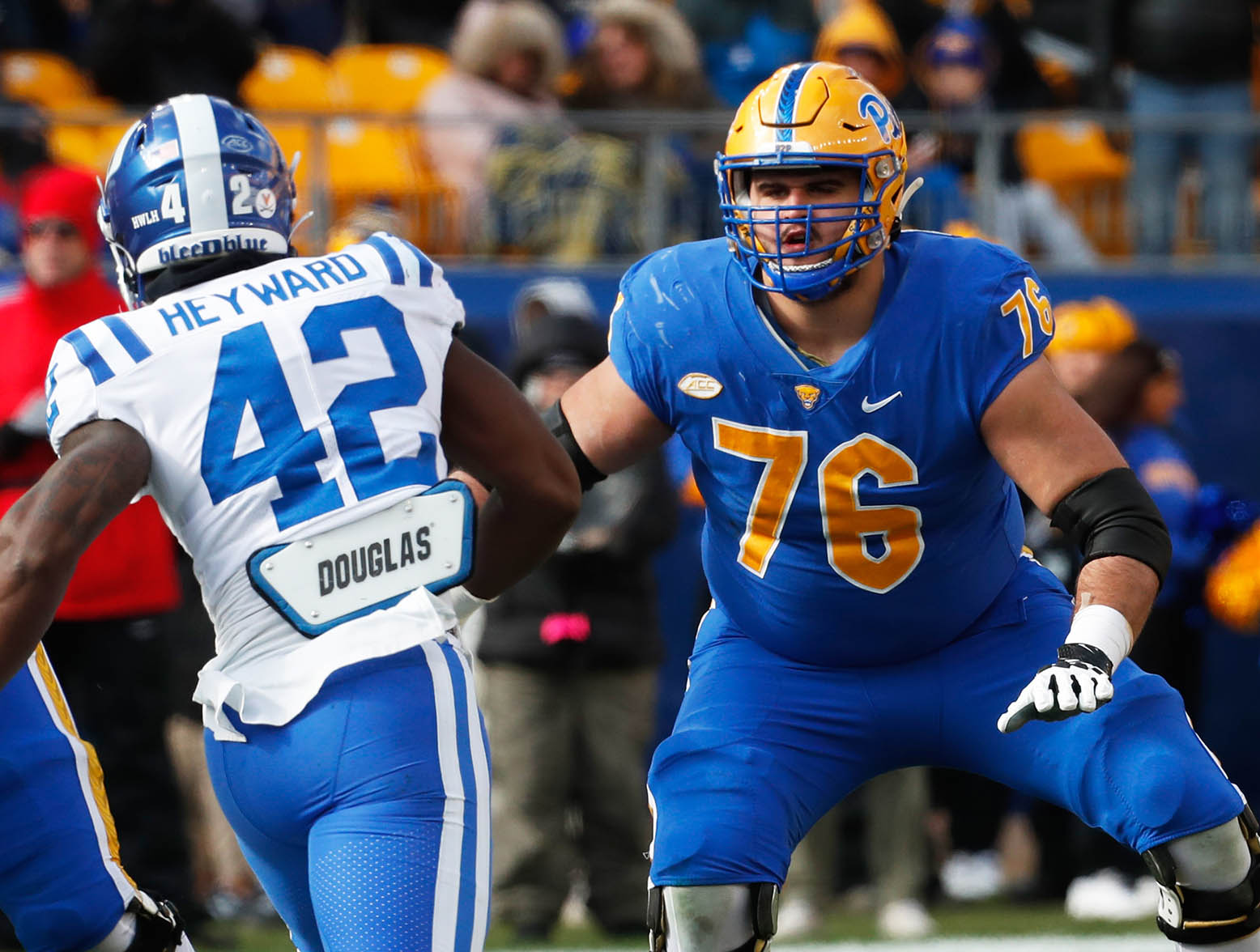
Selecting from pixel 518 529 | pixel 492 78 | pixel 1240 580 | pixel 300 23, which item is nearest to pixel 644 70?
pixel 492 78

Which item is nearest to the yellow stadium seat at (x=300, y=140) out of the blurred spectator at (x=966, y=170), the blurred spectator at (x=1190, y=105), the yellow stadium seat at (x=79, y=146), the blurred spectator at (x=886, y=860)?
the yellow stadium seat at (x=79, y=146)

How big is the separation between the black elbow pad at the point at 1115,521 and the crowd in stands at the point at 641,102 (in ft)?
15.1

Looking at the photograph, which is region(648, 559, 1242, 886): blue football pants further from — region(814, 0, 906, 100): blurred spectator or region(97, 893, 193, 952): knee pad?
region(814, 0, 906, 100): blurred spectator

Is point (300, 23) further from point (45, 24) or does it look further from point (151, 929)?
point (151, 929)

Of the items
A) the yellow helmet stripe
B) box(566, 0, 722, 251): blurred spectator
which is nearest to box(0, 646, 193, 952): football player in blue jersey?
the yellow helmet stripe

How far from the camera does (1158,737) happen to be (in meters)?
3.69

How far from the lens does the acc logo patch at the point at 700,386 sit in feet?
12.6

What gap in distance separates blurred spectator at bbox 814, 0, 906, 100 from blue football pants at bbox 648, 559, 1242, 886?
481 centimetres

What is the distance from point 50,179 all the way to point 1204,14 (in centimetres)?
498

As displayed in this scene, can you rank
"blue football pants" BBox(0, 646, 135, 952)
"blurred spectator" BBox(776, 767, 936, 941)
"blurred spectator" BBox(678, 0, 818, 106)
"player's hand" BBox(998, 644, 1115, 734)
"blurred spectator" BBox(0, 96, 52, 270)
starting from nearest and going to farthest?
1. "player's hand" BBox(998, 644, 1115, 734)
2. "blue football pants" BBox(0, 646, 135, 952)
3. "blurred spectator" BBox(776, 767, 936, 941)
4. "blurred spectator" BBox(0, 96, 52, 270)
5. "blurred spectator" BBox(678, 0, 818, 106)

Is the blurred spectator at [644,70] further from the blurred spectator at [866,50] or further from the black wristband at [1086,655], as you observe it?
the black wristband at [1086,655]

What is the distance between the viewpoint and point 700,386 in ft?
12.7

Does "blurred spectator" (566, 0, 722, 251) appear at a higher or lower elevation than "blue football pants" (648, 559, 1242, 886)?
higher

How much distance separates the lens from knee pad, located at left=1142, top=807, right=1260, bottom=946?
3.67 m
